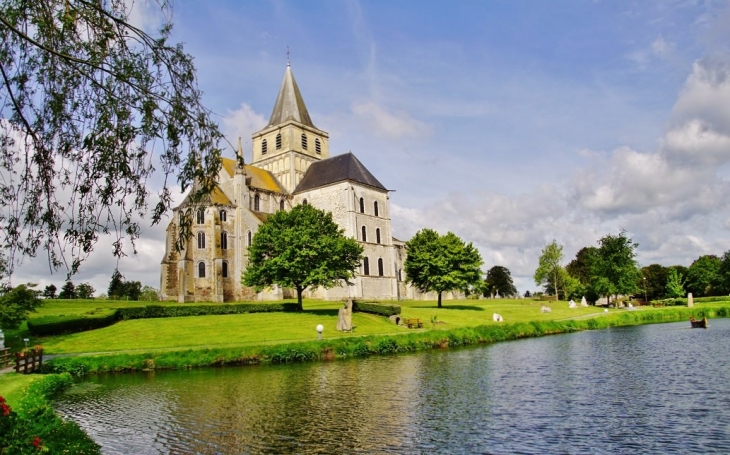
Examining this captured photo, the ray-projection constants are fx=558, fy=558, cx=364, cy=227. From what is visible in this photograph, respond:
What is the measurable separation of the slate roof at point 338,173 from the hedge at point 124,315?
20098 mm

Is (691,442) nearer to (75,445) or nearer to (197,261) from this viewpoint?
(75,445)

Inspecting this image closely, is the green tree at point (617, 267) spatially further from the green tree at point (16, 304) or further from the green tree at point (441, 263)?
the green tree at point (16, 304)

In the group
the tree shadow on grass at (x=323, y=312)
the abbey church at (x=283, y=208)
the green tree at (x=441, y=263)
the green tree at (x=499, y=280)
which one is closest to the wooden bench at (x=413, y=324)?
the tree shadow on grass at (x=323, y=312)

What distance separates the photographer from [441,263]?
171 ft

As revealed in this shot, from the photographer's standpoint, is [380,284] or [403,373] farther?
[380,284]

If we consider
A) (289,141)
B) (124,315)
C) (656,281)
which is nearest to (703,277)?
(656,281)

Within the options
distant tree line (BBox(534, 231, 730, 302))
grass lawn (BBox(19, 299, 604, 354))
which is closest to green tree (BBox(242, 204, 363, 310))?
grass lawn (BBox(19, 299, 604, 354))

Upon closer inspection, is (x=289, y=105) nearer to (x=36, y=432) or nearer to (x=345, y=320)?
(x=345, y=320)

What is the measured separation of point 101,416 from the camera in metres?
15.4

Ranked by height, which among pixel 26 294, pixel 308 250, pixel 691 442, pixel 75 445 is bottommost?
pixel 691 442

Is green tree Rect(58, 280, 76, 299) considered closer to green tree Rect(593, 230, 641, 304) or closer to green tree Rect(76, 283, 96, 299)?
green tree Rect(76, 283, 96, 299)

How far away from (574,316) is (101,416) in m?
44.4

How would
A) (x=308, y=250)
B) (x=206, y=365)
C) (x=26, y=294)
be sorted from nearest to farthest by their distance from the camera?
(x=206, y=365), (x=26, y=294), (x=308, y=250)

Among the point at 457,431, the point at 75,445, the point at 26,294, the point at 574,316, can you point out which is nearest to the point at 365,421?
the point at 457,431
